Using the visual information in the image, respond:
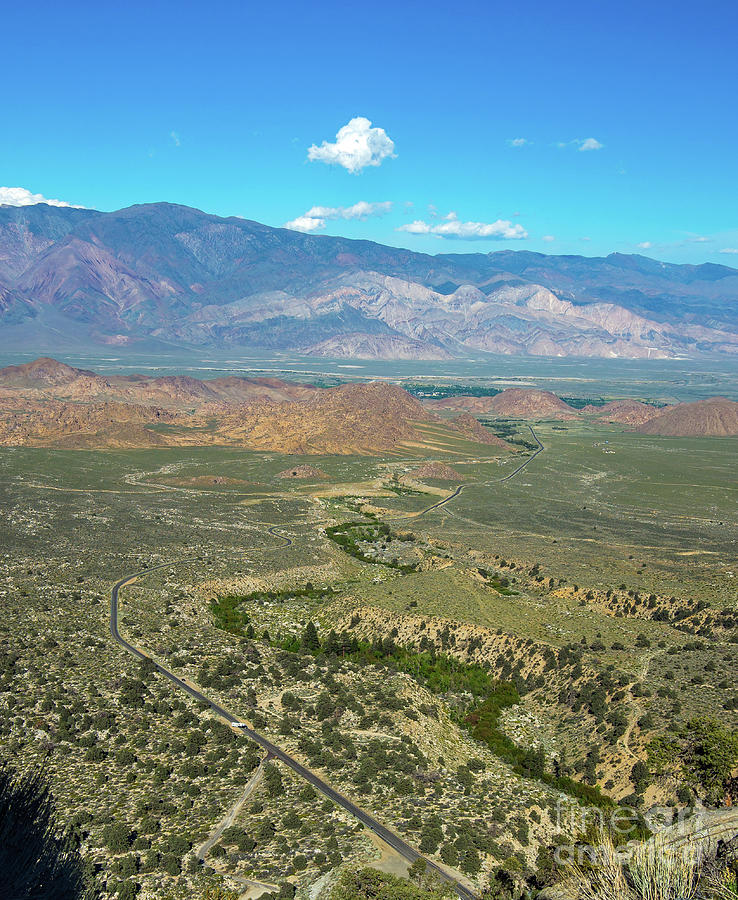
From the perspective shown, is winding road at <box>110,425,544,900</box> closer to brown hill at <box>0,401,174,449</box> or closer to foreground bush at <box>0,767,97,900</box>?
foreground bush at <box>0,767,97,900</box>

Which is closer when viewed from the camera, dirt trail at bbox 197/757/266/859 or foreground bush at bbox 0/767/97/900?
foreground bush at bbox 0/767/97/900

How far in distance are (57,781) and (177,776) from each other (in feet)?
19.4

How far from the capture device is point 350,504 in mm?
122000

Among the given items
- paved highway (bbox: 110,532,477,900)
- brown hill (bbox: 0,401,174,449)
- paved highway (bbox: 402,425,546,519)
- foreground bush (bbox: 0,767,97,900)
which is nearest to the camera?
foreground bush (bbox: 0,767,97,900)

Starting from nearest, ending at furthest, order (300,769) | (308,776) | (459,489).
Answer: (308,776)
(300,769)
(459,489)

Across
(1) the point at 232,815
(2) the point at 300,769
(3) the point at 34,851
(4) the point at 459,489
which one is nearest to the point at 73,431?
(4) the point at 459,489

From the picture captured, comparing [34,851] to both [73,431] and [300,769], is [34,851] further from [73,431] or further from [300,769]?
[73,431]

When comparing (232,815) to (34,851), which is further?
(232,815)

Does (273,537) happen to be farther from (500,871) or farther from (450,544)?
(500,871)

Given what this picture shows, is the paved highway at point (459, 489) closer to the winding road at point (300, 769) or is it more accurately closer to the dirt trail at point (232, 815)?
the winding road at point (300, 769)

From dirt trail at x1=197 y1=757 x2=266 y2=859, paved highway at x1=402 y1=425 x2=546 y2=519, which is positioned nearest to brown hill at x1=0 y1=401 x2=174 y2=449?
paved highway at x1=402 y1=425 x2=546 y2=519

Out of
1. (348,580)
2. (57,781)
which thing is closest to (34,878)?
(57,781)

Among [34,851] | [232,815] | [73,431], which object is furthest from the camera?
[73,431]

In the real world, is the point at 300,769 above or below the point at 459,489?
above
